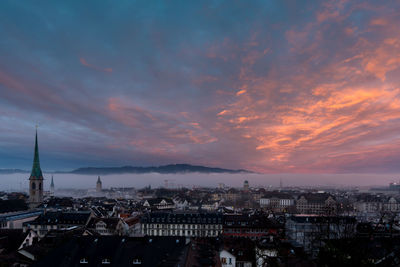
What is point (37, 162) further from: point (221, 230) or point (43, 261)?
point (43, 261)

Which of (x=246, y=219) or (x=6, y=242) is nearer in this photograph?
(x=6, y=242)

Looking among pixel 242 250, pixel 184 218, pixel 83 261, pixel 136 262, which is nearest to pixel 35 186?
pixel 184 218

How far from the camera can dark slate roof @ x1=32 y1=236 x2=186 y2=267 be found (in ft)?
102

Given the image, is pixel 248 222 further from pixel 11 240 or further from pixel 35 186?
pixel 35 186

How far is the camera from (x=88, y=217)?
82875mm

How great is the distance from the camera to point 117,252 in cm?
3184

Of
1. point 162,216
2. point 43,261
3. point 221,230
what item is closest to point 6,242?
point 43,261

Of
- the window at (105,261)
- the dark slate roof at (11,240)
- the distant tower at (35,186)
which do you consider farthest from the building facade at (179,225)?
the distant tower at (35,186)

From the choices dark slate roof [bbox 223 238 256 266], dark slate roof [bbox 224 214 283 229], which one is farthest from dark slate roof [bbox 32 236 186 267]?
dark slate roof [bbox 224 214 283 229]

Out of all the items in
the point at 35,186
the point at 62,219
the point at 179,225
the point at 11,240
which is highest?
the point at 35,186

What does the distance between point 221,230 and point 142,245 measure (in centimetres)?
4951

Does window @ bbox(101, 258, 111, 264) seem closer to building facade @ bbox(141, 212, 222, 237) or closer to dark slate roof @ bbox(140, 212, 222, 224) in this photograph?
building facade @ bbox(141, 212, 222, 237)

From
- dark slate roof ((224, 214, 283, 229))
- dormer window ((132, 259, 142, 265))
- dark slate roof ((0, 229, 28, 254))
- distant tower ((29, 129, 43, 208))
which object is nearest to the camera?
dormer window ((132, 259, 142, 265))

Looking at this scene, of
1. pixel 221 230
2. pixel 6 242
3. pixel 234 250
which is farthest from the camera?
pixel 221 230
